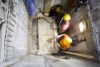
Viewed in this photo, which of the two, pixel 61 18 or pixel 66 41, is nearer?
pixel 66 41

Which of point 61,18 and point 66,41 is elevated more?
point 61,18

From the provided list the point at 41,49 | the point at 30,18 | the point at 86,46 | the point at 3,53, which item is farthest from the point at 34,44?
the point at 3,53

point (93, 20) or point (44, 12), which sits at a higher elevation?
point (44, 12)

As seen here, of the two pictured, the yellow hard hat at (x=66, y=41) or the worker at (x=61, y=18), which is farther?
the worker at (x=61, y=18)

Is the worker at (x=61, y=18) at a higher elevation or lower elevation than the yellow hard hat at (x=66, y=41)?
higher

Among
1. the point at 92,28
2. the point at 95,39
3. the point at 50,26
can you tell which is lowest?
the point at 95,39

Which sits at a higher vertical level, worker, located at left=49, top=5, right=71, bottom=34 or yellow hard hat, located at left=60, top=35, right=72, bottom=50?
worker, located at left=49, top=5, right=71, bottom=34

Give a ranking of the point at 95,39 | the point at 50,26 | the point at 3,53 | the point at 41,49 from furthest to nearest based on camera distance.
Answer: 1. the point at 50,26
2. the point at 41,49
3. the point at 95,39
4. the point at 3,53

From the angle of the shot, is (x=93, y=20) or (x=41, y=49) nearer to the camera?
(x=93, y=20)

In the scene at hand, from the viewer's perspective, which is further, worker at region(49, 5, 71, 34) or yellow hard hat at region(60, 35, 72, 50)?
worker at region(49, 5, 71, 34)

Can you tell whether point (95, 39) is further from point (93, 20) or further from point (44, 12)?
point (44, 12)

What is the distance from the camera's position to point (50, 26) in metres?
6.10

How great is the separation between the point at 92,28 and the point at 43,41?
3.32m

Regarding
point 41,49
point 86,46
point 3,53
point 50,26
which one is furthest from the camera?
point 50,26
